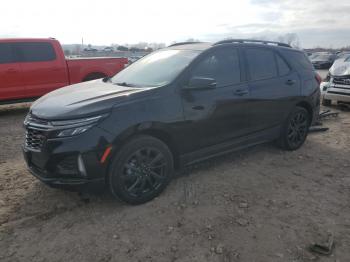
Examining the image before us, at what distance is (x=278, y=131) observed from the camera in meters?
5.25

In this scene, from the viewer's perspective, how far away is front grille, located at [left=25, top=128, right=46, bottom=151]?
3332 mm

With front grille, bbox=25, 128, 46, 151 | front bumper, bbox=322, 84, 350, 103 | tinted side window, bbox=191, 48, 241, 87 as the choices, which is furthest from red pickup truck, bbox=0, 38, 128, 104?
front bumper, bbox=322, 84, 350, 103

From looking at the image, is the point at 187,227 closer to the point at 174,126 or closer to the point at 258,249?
the point at 258,249

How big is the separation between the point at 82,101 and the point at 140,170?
97 cm

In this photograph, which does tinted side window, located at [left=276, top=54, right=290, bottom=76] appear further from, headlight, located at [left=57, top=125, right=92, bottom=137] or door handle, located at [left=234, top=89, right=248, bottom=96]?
headlight, located at [left=57, top=125, right=92, bottom=137]

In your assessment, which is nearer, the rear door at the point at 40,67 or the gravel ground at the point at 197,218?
the gravel ground at the point at 197,218

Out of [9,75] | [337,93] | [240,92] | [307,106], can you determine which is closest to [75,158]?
[240,92]

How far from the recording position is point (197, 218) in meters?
3.45

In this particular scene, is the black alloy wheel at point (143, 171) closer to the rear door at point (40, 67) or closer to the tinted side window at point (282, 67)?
the tinted side window at point (282, 67)

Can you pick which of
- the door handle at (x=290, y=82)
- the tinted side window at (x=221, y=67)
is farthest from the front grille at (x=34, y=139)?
the door handle at (x=290, y=82)

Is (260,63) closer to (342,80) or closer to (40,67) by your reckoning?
(342,80)

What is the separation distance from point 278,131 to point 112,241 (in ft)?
10.8

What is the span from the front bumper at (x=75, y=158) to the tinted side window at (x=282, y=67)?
3150 millimetres

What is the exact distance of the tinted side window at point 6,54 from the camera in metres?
8.14
